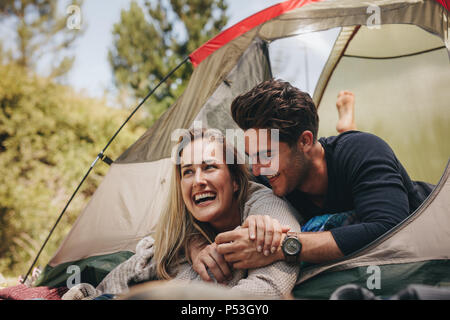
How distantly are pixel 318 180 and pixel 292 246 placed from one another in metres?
0.44

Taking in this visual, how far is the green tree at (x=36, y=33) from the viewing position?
15.5 feet

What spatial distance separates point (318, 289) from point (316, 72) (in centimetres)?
139

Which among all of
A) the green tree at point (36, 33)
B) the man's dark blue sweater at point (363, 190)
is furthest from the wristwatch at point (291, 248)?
the green tree at point (36, 33)

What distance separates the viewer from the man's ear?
1.42m

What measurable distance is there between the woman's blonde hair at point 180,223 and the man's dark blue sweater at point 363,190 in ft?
0.76

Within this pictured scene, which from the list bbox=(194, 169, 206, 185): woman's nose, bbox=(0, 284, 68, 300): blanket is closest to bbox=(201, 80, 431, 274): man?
bbox=(194, 169, 206, 185): woman's nose

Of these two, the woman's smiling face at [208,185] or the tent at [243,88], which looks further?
the tent at [243,88]

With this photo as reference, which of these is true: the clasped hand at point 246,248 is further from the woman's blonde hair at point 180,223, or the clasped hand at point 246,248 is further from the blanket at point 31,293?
the blanket at point 31,293

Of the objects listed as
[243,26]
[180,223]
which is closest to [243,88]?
[243,26]

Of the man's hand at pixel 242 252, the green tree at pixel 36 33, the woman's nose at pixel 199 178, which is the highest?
the green tree at pixel 36 33
